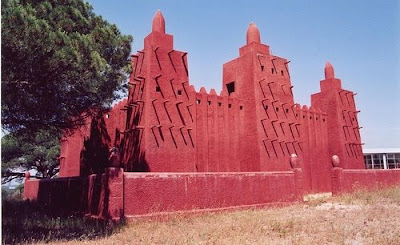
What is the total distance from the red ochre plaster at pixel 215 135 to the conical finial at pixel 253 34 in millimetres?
67

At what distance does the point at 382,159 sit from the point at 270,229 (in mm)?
32291

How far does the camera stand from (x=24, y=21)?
335 inches

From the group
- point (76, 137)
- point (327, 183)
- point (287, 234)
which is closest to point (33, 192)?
point (76, 137)

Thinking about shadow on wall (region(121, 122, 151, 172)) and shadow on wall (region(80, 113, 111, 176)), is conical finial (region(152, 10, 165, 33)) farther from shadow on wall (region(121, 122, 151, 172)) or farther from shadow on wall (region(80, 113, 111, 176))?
shadow on wall (region(80, 113, 111, 176))

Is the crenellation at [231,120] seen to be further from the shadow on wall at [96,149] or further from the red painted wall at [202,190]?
the red painted wall at [202,190]

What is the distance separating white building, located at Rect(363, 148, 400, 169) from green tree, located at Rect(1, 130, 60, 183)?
3244 centimetres

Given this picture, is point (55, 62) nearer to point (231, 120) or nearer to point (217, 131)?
point (217, 131)

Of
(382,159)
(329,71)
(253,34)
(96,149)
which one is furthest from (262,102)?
(382,159)

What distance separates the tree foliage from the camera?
883 centimetres

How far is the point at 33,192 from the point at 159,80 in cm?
1321

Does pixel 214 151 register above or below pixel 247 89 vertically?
below

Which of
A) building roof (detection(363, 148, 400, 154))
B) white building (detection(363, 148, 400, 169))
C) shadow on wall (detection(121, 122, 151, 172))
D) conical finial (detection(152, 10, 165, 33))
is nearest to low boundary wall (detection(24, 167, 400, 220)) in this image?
shadow on wall (detection(121, 122, 151, 172))

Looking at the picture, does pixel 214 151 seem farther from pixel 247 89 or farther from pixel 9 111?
pixel 9 111

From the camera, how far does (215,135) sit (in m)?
18.2
